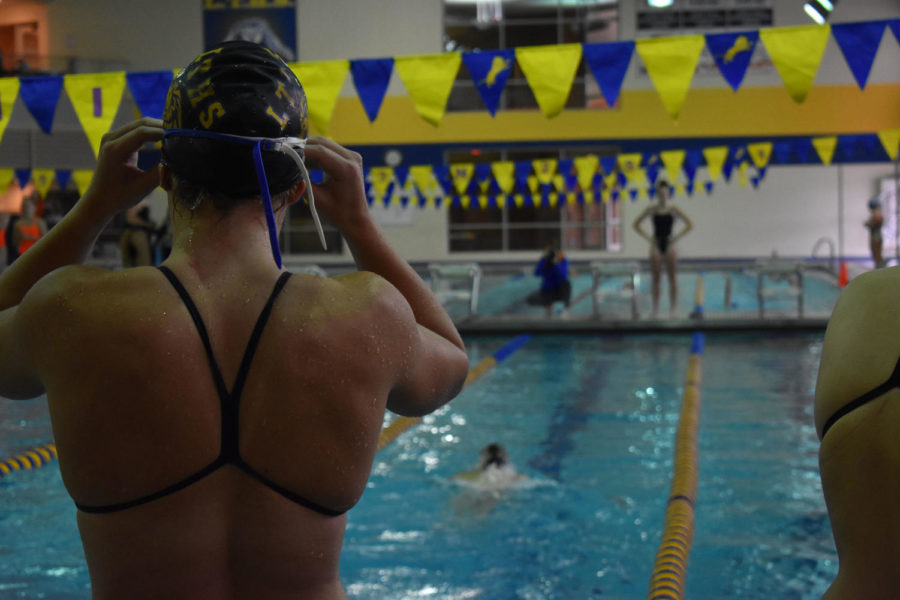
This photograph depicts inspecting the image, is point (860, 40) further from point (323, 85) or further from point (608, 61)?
point (323, 85)

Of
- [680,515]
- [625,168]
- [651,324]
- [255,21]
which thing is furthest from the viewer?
[255,21]

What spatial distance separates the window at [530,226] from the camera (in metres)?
24.9

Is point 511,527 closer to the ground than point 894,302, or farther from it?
closer to the ground

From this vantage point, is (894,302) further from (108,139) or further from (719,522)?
(719,522)

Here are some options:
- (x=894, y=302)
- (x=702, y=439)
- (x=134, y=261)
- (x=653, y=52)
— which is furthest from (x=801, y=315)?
(x=894, y=302)

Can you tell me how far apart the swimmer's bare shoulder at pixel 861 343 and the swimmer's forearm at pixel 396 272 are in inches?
20.6

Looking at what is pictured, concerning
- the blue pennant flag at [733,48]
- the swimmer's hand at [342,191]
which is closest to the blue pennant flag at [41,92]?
the blue pennant flag at [733,48]

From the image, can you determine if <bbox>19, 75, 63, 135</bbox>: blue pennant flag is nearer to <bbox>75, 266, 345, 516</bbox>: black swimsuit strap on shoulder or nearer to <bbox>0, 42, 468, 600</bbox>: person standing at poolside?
<bbox>0, 42, 468, 600</bbox>: person standing at poolside

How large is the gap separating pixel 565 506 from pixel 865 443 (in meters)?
3.93

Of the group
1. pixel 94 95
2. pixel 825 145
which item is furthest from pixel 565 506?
pixel 825 145

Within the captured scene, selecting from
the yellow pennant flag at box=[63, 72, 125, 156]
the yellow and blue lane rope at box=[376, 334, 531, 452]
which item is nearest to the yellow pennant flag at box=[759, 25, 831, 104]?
the yellow and blue lane rope at box=[376, 334, 531, 452]

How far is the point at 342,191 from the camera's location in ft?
4.73

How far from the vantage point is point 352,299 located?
4.19 ft

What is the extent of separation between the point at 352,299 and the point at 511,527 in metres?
3.54
